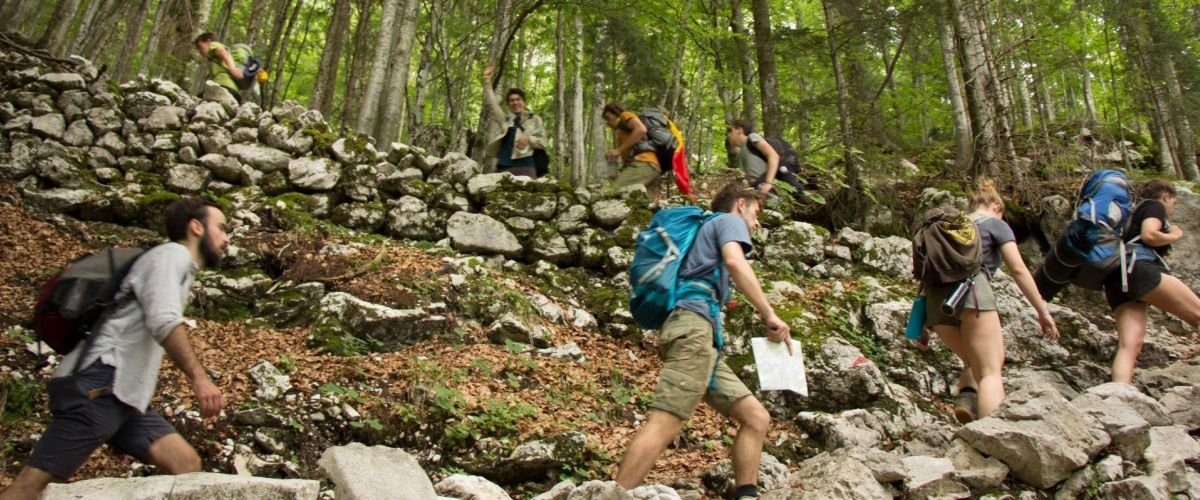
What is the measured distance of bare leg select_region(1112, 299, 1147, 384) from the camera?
18.0ft

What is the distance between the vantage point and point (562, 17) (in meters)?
15.0

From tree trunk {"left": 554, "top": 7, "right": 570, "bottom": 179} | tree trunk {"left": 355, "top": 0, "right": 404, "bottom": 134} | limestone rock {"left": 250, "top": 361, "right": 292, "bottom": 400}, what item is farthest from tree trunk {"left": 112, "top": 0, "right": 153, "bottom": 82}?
limestone rock {"left": 250, "top": 361, "right": 292, "bottom": 400}

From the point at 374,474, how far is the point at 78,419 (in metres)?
1.27

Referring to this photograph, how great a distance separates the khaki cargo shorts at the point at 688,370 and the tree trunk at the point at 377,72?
298 inches

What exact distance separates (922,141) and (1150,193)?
15419 millimetres

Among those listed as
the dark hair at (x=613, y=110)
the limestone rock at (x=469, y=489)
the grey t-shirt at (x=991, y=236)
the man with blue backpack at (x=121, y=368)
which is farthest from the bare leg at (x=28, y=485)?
the dark hair at (x=613, y=110)

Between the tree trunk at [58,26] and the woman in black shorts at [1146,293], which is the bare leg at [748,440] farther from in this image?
the tree trunk at [58,26]

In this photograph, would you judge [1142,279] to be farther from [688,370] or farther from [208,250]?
[208,250]

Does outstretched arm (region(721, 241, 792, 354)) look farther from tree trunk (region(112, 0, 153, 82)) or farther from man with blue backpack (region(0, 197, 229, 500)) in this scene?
tree trunk (region(112, 0, 153, 82))

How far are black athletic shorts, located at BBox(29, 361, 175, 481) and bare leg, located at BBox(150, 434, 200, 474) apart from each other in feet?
0.65

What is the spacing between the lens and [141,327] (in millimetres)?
3193

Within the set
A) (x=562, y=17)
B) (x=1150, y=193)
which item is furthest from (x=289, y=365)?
(x=562, y=17)

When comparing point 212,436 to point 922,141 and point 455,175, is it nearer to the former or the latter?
point 455,175

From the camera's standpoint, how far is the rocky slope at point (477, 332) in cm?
438
